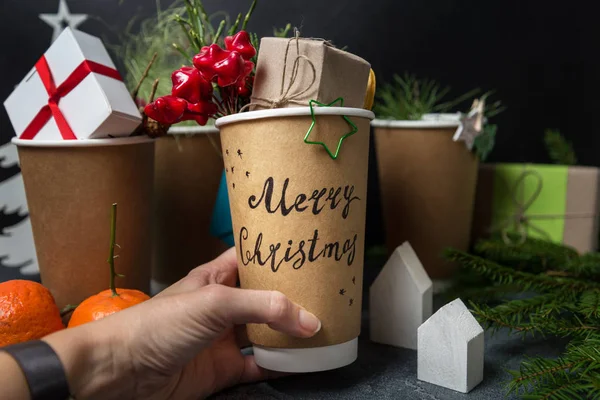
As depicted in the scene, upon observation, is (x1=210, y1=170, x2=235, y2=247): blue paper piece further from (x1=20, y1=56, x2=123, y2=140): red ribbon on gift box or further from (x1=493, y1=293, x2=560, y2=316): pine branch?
(x1=493, y1=293, x2=560, y2=316): pine branch

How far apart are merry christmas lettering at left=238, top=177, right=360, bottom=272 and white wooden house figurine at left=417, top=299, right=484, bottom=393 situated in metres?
0.15

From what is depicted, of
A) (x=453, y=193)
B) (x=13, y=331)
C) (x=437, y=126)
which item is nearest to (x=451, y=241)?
(x=453, y=193)

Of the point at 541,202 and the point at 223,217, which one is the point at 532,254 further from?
the point at 223,217

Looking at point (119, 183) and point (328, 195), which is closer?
point (328, 195)

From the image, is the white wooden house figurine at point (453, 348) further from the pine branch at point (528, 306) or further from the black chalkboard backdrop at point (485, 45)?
the black chalkboard backdrop at point (485, 45)

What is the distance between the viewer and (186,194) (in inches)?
42.8

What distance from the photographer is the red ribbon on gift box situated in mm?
867


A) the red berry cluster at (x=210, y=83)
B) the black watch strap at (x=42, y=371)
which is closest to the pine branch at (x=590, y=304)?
the red berry cluster at (x=210, y=83)

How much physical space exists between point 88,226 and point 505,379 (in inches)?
25.8

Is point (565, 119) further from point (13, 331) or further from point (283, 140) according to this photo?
point (13, 331)

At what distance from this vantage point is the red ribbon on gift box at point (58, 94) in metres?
0.87

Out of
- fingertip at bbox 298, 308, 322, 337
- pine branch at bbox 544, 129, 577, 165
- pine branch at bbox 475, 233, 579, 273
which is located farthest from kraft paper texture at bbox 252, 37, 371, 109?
pine branch at bbox 544, 129, 577, 165

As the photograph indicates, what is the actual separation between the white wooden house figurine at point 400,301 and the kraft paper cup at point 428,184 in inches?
10.5

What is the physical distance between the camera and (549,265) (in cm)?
109
